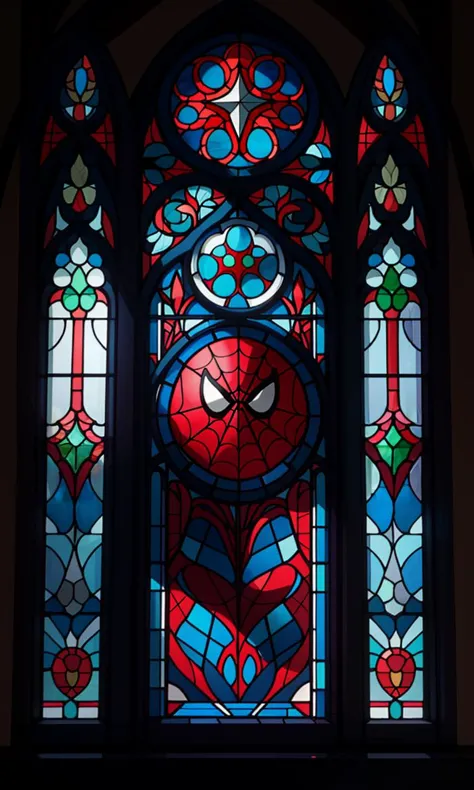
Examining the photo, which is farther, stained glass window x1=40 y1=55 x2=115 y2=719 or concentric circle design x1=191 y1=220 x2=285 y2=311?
concentric circle design x1=191 y1=220 x2=285 y2=311

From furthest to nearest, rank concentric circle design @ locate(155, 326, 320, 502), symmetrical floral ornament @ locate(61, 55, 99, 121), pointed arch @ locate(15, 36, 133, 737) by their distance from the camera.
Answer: symmetrical floral ornament @ locate(61, 55, 99, 121)
concentric circle design @ locate(155, 326, 320, 502)
pointed arch @ locate(15, 36, 133, 737)

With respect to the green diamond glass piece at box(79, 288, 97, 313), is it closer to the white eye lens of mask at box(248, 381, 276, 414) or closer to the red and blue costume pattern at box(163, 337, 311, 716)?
the red and blue costume pattern at box(163, 337, 311, 716)

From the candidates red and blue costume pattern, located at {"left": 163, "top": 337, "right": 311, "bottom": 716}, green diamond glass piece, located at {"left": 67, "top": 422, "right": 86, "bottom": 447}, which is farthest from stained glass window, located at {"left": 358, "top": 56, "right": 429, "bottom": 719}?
green diamond glass piece, located at {"left": 67, "top": 422, "right": 86, "bottom": 447}

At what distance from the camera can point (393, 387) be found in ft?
14.4

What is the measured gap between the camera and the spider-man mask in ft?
14.4

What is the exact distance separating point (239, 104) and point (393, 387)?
1.22 m

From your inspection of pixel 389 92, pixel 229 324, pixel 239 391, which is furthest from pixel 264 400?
pixel 389 92

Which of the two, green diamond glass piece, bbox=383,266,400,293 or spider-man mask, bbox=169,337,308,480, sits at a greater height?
green diamond glass piece, bbox=383,266,400,293

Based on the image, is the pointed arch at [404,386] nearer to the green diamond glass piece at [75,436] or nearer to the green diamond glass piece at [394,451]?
the green diamond glass piece at [394,451]

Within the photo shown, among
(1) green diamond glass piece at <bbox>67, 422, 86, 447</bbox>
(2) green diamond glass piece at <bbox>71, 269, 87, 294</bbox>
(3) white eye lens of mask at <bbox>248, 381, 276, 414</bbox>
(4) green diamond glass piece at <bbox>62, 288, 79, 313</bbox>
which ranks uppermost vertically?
(2) green diamond glass piece at <bbox>71, 269, 87, 294</bbox>

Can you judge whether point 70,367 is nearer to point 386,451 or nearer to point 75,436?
point 75,436

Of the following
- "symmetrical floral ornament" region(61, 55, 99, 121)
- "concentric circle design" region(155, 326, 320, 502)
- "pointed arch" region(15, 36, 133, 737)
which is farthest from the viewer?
"symmetrical floral ornament" region(61, 55, 99, 121)

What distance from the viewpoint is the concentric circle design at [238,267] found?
445 centimetres
